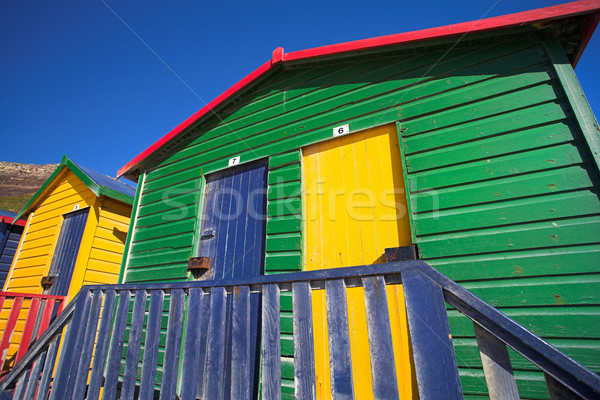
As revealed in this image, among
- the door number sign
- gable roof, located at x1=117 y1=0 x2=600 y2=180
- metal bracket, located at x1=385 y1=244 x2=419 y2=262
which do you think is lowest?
metal bracket, located at x1=385 y1=244 x2=419 y2=262

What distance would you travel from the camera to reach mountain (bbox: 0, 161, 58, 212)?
42.0m

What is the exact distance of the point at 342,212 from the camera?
11.0 ft

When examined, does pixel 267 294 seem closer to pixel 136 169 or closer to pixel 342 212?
pixel 342 212

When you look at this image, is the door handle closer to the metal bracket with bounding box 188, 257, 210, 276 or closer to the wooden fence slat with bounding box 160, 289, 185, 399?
the metal bracket with bounding box 188, 257, 210, 276

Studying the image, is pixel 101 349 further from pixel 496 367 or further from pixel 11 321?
pixel 11 321

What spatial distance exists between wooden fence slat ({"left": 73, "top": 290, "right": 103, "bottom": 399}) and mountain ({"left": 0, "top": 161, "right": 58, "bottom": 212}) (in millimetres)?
47550

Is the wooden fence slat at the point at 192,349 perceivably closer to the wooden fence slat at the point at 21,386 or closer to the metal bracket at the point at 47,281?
the wooden fence slat at the point at 21,386

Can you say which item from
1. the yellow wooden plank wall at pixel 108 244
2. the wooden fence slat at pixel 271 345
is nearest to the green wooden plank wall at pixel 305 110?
the yellow wooden plank wall at pixel 108 244

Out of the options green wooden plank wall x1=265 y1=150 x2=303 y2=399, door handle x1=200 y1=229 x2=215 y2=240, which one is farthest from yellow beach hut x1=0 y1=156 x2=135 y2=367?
green wooden plank wall x1=265 y1=150 x2=303 y2=399

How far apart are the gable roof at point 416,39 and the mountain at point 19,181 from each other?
151ft

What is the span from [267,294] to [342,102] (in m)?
2.85

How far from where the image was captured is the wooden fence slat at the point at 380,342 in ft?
4.11

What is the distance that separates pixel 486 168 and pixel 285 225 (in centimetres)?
218

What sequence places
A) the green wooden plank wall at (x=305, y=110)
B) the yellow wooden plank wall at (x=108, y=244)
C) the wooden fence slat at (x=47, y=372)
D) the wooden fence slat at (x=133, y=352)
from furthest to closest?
the yellow wooden plank wall at (x=108, y=244) → the green wooden plank wall at (x=305, y=110) → the wooden fence slat at (x=47, y=372) → the wooden fence slat at (x=133, y=352)
